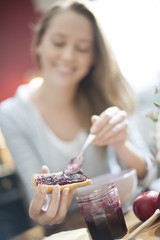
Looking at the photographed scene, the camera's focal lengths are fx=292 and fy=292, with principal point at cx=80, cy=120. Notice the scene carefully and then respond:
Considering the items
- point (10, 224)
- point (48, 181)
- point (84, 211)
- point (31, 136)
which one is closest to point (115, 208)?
point (84, 211)

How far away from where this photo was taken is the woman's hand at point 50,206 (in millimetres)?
738

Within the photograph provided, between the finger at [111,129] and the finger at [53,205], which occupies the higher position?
the finger at [111,129]

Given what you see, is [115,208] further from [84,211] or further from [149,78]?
[149,78]

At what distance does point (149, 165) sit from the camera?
1221mm

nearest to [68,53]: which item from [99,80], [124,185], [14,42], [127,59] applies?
[99,80]

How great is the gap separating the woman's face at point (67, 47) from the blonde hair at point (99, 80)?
29 mm

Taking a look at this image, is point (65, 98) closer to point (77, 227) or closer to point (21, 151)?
point (21, 151)

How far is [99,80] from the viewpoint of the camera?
62.2 inches

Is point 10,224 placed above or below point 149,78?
below

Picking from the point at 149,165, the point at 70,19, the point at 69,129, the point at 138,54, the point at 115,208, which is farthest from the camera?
the point at 138,54

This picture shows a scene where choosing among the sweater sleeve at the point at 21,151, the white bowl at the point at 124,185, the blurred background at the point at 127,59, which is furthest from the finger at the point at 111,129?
the blurred background at the point at 127,59

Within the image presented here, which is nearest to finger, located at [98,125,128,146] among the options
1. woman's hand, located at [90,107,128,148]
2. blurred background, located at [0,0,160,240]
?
woman's hand, located at [90,107,128,148]

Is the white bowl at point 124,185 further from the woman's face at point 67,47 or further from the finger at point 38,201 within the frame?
the woman's face at point 67,47

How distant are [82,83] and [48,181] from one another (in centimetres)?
95
